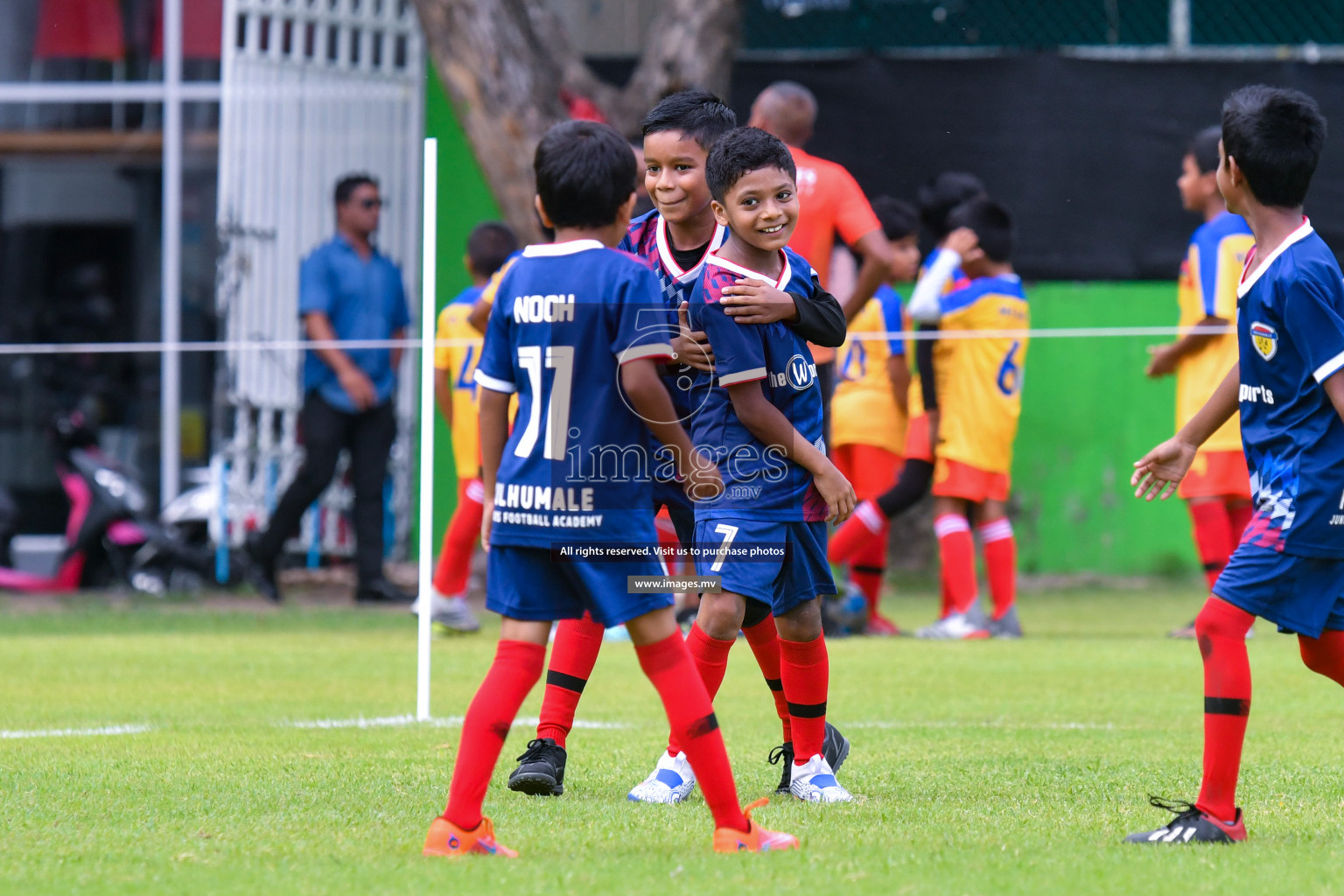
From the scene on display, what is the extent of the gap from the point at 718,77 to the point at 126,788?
712 centimetres

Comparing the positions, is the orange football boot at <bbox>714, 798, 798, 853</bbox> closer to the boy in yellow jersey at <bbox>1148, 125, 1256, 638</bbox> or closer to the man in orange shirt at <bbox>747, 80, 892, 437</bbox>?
the man in orange shirt at <bbox>747, 80, 892, 437</bbox>

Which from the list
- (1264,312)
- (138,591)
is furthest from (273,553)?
(1264,312)

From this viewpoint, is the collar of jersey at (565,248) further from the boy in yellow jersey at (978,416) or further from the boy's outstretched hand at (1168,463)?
the boy in yellow jersey at (978,416)

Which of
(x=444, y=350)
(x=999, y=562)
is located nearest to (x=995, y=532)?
(x=999, y=562)

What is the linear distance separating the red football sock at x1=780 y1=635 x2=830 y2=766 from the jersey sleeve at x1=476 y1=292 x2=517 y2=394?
1146 millimetres

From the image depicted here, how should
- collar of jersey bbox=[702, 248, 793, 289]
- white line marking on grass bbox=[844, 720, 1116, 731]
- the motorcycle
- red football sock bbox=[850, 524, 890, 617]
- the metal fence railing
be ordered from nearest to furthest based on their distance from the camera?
collar of jersey bbox=[702, 248, 793, 289]
white line marking on grass bbox=[844, 720, 1116, 731]
red football sock bbox=[850, 524, 890, 617]
the motorcycle
the metal fence railing

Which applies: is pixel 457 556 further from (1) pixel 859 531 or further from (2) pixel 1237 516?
(2) pixel 1237 516

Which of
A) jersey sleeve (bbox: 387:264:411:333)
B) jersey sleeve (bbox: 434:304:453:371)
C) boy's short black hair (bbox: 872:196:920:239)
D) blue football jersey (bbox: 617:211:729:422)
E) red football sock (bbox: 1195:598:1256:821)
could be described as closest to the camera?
red football sock (bbox: 1195:598:1256:821)

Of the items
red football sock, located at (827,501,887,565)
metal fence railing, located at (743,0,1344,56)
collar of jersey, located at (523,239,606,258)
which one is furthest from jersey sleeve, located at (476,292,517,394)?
metal fence railing, located at (743,0,1344,56)

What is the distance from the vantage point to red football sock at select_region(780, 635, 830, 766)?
417 cm

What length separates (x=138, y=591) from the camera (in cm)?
1022

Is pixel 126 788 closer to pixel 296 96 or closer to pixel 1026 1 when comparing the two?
pixel 296 96

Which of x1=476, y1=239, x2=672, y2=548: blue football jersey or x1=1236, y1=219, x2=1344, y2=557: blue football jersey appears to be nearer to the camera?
x1=476, y1=239, x2=672, y2=548: blue football jersey

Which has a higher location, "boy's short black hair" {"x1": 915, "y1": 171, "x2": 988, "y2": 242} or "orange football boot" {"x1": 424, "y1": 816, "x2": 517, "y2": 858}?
"boy's short black hair" {"x1": 915, "y1": 171, "x2": 988, "y2": 242}
